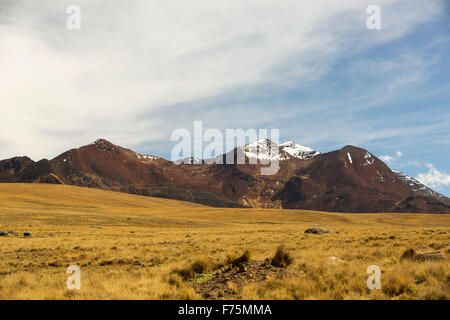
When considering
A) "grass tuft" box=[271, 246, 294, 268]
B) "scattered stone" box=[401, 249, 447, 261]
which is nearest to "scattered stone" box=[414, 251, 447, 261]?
"scattered stone" box=[401, 249, 447, 261]

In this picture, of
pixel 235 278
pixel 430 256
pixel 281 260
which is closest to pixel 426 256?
pixel 430 256

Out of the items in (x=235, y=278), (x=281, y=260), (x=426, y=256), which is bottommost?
(x=235, y=278)

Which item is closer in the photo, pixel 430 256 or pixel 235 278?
pixel 235 278

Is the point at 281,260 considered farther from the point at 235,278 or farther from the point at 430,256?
the point at 430,256

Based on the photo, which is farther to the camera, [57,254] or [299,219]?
[299,219]

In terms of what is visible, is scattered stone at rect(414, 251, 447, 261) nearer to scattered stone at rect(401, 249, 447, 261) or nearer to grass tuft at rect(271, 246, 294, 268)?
scattered stone at rect(401, 249, 447, 261)

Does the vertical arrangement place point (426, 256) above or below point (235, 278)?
above

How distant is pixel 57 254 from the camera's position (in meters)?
19.3
